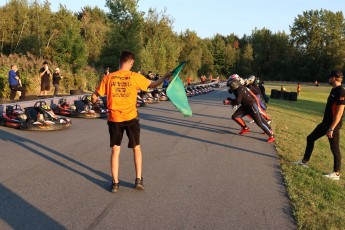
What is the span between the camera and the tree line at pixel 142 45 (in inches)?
1049

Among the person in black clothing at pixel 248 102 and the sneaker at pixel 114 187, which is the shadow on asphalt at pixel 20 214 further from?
the person in black clothing at pixel 248 102

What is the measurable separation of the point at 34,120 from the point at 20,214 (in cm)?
598

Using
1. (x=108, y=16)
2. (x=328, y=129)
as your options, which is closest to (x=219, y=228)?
(x=328, y=129)

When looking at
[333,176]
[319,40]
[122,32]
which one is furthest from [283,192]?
[319,40]

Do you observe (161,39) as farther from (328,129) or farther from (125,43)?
(328,129)

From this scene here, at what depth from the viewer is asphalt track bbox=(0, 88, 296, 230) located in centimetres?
405

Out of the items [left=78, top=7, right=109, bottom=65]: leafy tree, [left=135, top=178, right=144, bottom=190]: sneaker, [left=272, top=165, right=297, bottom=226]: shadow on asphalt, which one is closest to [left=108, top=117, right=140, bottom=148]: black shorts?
[left=135, top=178, right=144, bottom=190]: sneaker

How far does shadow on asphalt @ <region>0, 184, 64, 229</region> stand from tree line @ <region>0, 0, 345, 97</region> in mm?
13363

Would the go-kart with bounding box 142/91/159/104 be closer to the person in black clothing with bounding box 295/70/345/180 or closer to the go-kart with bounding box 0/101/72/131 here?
the go-kart with bounding box 0/101/72/131

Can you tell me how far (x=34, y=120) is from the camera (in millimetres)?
9625

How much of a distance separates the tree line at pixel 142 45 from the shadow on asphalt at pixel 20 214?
1336 cm

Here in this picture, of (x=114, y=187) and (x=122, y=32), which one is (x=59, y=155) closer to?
(x=114, y=187)

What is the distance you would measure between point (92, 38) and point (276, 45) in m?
72.1

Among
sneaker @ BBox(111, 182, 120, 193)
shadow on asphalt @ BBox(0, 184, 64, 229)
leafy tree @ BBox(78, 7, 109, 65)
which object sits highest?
leafy tree @ BBox(78, 7, 109, 65)
